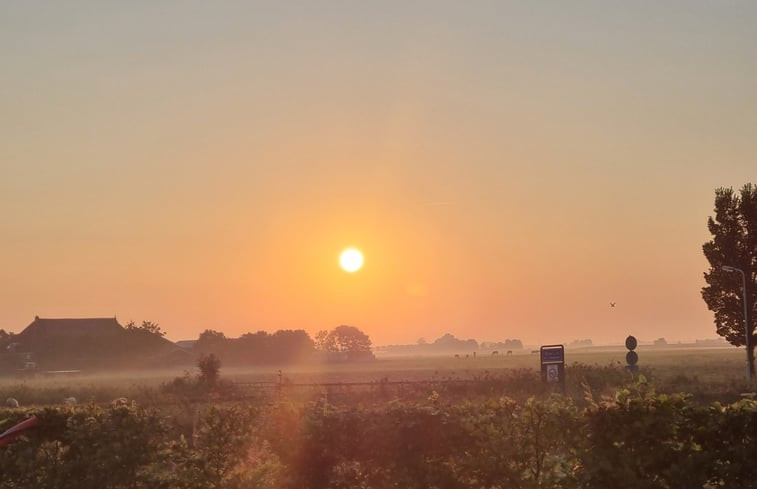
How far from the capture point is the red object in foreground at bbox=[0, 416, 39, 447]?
1491cm

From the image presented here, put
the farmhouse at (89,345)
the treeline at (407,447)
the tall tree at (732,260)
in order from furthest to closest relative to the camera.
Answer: the farmhouse at (89,345) < the tall tree at (732,260) < the treeline at (407,447)

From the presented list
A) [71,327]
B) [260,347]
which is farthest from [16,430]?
[260,347]

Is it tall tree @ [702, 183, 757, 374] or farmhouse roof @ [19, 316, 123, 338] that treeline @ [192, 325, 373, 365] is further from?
tall tree @ [702, 183, 757, 374]

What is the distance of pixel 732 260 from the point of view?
5328 cm

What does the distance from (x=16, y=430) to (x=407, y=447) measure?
7562 millimetres

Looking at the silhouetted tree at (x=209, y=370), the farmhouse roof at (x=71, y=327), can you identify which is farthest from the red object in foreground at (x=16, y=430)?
the farmhouse roof at (x=71, y=327)

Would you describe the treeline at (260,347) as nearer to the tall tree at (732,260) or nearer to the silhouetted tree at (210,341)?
the silhouetted tree at (210,341)

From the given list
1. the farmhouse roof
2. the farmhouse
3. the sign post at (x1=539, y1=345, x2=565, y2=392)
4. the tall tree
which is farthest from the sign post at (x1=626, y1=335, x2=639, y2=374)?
the farmhouse roof

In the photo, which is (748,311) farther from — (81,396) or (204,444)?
(204,444)

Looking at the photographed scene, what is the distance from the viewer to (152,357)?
12006 centimetres

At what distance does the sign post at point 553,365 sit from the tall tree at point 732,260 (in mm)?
18002

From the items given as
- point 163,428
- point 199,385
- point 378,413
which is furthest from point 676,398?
point 199,385

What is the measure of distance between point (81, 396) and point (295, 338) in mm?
98871

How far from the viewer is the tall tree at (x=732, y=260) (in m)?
52.7
